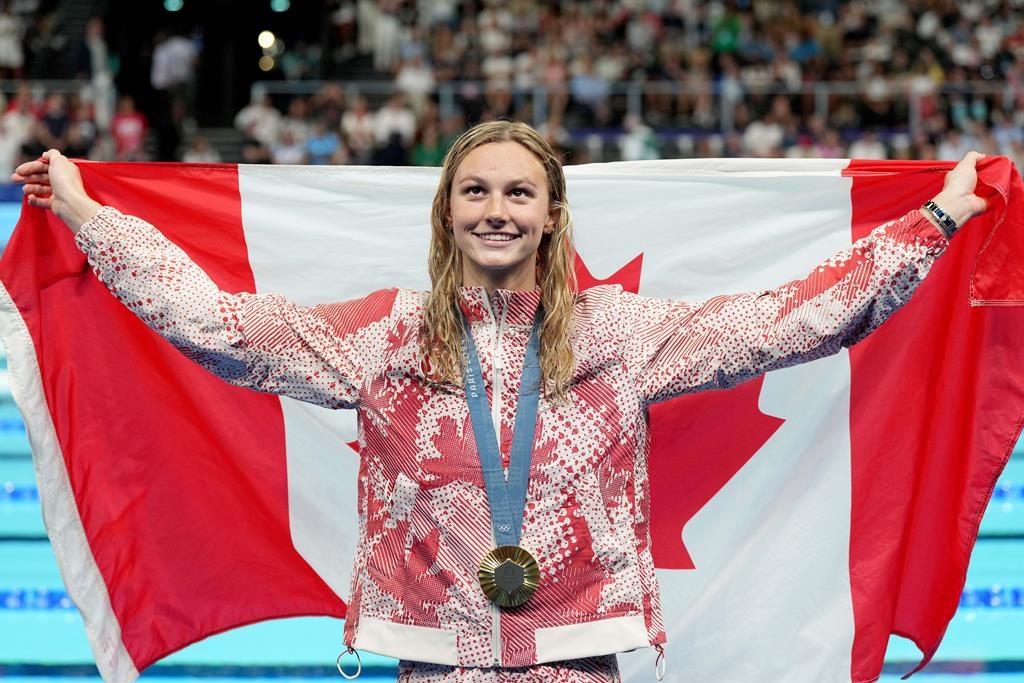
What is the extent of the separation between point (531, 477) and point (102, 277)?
740mm

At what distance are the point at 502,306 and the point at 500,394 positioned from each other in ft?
0.45

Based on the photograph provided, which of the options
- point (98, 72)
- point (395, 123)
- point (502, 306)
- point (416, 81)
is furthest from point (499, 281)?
point (98, 72)

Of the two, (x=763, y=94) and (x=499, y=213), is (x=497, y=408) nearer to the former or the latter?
(x=499, y=213)

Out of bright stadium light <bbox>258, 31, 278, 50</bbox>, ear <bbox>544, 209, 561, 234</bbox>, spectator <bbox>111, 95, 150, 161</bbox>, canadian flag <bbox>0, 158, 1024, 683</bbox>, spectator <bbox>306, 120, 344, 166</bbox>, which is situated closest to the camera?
ear <bbox>544, 209, 561, 234</bbox>

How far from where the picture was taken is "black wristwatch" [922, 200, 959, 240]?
6.62 ft

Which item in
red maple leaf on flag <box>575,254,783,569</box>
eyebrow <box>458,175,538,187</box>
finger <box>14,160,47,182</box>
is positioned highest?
eyebrow <box>458,175,538,187</box>

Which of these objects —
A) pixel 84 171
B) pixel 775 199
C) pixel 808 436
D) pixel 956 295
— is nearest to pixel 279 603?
pixel 84 171

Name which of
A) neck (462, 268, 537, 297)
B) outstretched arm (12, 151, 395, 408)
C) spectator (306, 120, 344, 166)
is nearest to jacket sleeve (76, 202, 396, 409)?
outstretched arm (12, 151, 395, 408)

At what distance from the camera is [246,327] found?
1977 millimetres

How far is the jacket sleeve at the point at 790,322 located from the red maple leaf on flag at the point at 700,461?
739mm

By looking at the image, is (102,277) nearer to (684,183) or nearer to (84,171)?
(84,171)

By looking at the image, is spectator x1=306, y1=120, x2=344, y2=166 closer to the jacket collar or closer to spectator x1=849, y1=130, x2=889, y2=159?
spectator x1=849, y1=130, x2=889, y2=159

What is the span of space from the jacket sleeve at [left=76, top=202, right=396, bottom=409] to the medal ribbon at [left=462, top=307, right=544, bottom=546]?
0.58 ft

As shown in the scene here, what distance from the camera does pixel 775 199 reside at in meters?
2.80
